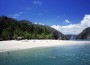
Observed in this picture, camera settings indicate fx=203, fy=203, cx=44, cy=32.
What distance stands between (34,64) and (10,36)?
43444mm

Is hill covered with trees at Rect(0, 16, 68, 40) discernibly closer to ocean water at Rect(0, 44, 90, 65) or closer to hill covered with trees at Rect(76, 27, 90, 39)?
ocean water at Rect(0, 44, 90, 65)

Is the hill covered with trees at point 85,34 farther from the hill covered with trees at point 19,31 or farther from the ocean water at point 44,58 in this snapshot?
the ocean water at point 44,58

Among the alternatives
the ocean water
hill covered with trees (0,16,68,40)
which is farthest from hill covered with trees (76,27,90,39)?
the ocean water

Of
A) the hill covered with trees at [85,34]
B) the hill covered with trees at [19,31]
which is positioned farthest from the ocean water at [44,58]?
the hill covered with trees at [85,34]

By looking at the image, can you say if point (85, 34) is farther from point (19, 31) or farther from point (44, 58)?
point (44, 58)

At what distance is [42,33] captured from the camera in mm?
71500

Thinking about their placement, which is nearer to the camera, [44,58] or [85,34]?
[44,58]

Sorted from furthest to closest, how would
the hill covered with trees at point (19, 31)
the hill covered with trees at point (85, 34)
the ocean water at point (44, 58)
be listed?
the hill covered with trees at point (85, 34) → the hill covered with trees at point (19, 31) → the ocean water at point (44, 58)

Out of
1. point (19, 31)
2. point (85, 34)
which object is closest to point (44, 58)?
point (19, 31)

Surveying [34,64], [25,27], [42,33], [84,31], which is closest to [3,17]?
[25,27]

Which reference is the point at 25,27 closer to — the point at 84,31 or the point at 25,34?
the point at 25,34

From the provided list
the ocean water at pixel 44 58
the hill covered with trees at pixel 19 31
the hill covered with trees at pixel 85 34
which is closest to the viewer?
the ocean water at pixel 44 58

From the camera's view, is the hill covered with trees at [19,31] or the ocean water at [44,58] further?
the hill covered with trees at [19,31]

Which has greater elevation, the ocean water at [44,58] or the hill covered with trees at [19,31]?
the hill covered with trees at [19,31]
